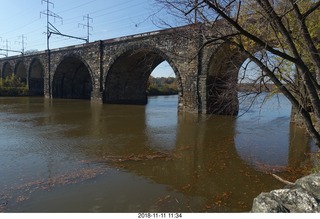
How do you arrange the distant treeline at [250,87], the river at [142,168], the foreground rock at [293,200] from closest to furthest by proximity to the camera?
the foreground rock at [293,200] → the river at [142,168] → the distant treeline at [250,87]

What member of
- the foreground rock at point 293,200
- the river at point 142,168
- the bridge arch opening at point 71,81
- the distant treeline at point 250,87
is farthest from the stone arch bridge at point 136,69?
the foreground rock at point 293,200

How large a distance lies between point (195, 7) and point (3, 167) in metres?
5.78

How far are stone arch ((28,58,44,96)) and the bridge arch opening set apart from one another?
768 cm

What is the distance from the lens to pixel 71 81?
37062 millimetres

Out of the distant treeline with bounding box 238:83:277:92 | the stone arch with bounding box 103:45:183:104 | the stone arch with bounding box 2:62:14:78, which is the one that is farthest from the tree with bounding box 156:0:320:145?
A: the stone arch with bounding box 2:62:14:78

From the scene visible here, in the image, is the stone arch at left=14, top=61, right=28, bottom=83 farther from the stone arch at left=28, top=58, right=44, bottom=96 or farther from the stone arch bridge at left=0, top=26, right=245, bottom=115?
the stone arch at left=28, top=58, right=44, bottom=96

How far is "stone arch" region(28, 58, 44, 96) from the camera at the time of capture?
1635 inches

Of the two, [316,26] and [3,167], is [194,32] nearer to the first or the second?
[316,26]

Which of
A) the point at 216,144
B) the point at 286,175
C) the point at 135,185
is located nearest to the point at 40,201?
the point at 135,185

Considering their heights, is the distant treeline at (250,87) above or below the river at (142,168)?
above

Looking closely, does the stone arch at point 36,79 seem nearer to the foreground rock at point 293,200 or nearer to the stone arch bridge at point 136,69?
the stone arch bridge at point 136,69

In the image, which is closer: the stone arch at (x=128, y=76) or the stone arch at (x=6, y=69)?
the stone arch at (x=128, y=76)

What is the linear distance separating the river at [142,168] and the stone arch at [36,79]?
1318 inches

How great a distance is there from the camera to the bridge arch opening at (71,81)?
1377 inches
